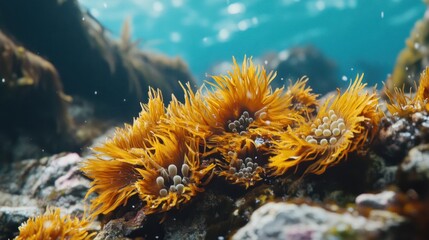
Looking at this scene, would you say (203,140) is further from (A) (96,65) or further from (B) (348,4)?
(B) (348,4)

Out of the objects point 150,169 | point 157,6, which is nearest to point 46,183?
point 150,169

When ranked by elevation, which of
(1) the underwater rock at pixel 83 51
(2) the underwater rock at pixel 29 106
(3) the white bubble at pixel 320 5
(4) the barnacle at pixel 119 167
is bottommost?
(4) the barnacle at pixel 119 167

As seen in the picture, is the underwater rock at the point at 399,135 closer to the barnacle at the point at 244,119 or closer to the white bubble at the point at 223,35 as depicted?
the barnacle at the point at 244,119

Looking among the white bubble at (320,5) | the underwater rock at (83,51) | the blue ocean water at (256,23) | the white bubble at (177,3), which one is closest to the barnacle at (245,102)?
the underwater rock at (83,51)

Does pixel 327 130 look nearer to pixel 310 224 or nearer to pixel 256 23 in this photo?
pixel 310 224

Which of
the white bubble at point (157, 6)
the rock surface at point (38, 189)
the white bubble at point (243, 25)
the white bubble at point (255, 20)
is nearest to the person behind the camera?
the rock surface at point (38, 189)

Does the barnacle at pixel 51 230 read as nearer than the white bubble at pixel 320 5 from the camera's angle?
Yes

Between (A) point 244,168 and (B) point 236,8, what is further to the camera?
(B) point 236,8
